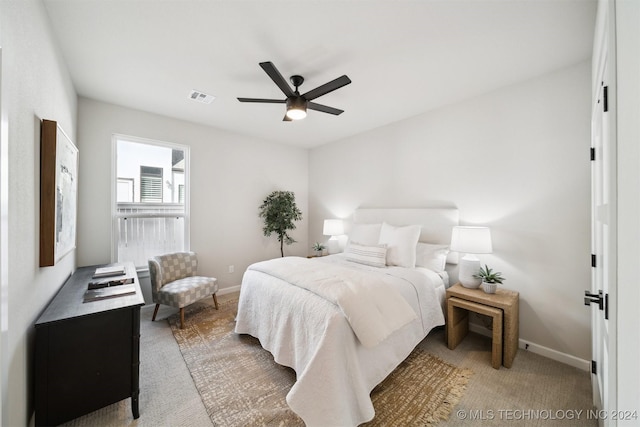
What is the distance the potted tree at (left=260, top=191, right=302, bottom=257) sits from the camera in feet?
14.1

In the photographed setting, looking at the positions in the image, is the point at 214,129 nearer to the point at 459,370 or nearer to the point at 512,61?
the point at 512,61

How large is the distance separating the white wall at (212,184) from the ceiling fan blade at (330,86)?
2268 millimetres

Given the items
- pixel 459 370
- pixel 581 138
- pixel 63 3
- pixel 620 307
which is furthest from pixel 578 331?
pixel 63 3

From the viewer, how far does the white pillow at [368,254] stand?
287 centimetres

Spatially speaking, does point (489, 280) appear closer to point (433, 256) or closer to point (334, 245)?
point (433, 256)

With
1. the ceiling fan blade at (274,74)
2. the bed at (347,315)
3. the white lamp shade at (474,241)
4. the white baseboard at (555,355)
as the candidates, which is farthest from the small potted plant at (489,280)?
the ceiling fan blade at (274,74)

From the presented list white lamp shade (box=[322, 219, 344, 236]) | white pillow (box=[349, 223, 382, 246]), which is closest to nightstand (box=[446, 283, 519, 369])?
white pillow (box=[349, 223, 382, 246])

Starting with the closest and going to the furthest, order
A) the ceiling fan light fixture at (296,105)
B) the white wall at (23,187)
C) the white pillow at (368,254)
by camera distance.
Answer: the white wall at (23,187) → the ceiling fan light fixture at (296,105) → the white pillow at (368,254)

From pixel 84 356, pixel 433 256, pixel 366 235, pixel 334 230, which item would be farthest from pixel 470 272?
pixel 84 356

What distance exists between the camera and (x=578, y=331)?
2.14m

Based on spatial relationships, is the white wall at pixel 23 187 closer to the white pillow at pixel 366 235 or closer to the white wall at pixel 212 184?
the white wall at pixel 212 184

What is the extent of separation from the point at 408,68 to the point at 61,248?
319 cm

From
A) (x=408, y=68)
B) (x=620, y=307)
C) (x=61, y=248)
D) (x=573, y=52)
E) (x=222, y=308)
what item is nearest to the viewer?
(x=620, y=307)

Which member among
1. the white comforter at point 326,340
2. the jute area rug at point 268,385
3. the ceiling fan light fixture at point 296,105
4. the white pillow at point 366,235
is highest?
the ceiling fan light fixture at point 296,105
